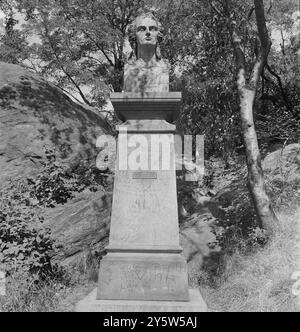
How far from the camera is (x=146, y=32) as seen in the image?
223 inches

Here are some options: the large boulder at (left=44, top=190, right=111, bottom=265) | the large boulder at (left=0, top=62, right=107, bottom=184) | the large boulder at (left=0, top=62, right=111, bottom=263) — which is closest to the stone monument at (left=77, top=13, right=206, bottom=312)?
the large boulder at (left=44, top=190, right=111, bottom=265)

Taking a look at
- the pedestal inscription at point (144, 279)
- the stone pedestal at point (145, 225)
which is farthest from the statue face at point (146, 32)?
the pedestal inscription at point (144, 279)

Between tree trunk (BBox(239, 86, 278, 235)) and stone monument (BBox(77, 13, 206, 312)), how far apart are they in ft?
7.94

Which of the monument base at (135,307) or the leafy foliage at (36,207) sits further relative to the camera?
the leafy foliage at (36,207)

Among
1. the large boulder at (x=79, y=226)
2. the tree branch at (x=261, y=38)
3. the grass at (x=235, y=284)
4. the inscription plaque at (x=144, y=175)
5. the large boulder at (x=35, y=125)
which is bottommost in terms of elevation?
the grass at (x=235, y=284)

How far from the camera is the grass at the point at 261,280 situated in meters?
5.30

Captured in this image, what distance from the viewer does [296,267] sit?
5887 mm

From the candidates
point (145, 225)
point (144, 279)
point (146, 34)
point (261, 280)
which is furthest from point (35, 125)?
point (261, 280)

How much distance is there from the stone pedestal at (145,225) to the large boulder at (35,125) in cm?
435

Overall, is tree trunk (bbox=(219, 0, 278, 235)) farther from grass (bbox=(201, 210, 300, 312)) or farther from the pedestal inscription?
the pedestal inscription

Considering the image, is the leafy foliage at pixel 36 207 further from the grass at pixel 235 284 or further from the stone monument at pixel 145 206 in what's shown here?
the stone monument at pixel 145 206

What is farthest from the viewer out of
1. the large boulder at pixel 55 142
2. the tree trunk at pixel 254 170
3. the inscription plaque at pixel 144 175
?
the large boulder at pixel 55 142
